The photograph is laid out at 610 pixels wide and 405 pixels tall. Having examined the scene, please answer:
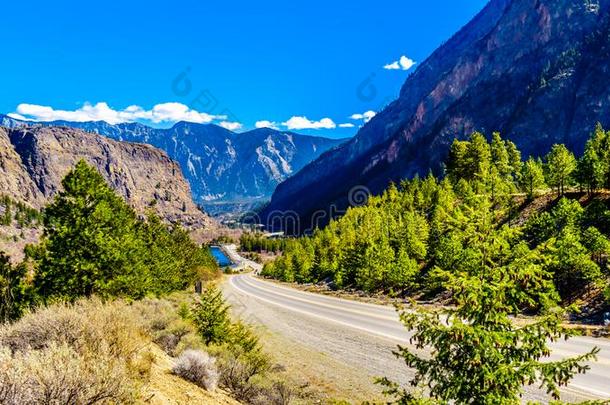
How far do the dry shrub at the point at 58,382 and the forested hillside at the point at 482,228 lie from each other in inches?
229

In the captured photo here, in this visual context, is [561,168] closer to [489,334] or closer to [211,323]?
[211,323]

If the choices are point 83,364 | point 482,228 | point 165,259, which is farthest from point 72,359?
point 165,259

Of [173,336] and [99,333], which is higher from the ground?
[99,333]

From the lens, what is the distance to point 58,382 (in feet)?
20.5

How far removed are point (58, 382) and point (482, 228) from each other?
22.9 ft

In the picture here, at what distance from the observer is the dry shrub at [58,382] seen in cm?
583

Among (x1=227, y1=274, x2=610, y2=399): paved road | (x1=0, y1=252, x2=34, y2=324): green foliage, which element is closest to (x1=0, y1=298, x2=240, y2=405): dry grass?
(x1=0, y1=252, x2=34, y2=324): green foliage

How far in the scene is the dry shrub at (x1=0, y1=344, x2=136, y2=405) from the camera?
583cm

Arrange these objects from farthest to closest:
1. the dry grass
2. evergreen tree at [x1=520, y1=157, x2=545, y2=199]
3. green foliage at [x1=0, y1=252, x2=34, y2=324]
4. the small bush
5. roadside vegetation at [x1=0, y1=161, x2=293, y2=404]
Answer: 1. evergreen tree at [x1=520, y1=157, x2=545, y2=199]
2. green foliage at [x1=0, y1=252, x2=34, y2=324]
3. the small bush
4. roadside vegetation at [x1=0, y1=161, x2=293, y2=404]
5. the dry grass

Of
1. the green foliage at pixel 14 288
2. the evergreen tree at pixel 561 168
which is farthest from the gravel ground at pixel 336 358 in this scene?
the evergreen tree at pixel 561 168

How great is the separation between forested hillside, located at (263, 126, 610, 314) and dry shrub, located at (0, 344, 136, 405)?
19.1 ft

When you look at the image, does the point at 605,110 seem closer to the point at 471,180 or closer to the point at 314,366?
the point at 471,180

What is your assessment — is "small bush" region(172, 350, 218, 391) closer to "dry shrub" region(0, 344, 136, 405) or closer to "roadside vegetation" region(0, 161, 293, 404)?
"roadside vegetation" region(0, 161, 293, 404)

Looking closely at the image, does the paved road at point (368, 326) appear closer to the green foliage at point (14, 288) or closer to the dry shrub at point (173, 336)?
the dry shrub at point (173, 336)
